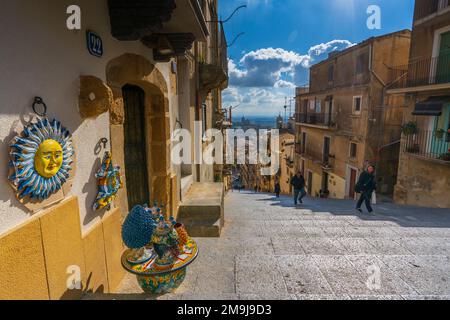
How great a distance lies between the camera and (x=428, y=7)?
1048 cm

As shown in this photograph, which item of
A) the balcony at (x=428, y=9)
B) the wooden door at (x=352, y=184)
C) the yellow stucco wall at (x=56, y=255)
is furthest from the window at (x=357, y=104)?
the yellow stucco wall at (x=56, y=255)

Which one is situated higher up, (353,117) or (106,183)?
(353,117)

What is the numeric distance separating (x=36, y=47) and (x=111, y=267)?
2422 millimetres

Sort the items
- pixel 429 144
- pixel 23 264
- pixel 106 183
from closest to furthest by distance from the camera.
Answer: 1. pixel 23 264
2. pixel 106 183
3. pixel 429 144

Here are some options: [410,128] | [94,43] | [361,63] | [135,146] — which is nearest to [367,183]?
[410,128]

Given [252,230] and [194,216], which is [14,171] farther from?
[252,230]

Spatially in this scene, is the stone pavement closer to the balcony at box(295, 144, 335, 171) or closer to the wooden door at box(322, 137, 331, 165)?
the balcony at box(295, 144, 335, 171)

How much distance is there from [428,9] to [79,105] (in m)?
13.8

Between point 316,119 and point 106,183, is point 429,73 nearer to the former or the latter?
point 316,119

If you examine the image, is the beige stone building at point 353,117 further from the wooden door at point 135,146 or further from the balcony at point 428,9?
the wooden door at point 135,146

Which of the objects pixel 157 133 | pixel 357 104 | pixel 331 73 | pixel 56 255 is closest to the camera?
pixel 56 255

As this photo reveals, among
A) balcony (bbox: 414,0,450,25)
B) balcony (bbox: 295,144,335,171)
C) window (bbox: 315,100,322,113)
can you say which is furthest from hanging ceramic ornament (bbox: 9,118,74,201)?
window (bbox: 315,100,322,113)

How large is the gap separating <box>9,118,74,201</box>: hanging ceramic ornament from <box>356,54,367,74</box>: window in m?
16.3

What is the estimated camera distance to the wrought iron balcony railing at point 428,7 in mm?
9852
